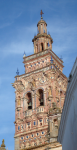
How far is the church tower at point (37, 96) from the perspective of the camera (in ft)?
108

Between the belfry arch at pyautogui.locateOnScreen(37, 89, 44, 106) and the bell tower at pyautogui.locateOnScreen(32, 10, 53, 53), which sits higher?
the bell tower at pyautogui.locateOnScreen(32, 10, 53, 53)

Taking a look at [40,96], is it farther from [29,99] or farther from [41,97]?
[29,99]

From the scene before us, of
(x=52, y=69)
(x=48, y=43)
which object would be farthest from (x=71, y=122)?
(x=48, y=43)

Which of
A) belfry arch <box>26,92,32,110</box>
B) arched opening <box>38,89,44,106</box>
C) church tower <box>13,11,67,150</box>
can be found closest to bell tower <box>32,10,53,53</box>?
church tower <box>13,11,67,150</box>

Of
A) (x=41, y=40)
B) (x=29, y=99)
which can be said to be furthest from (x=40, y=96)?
(x=41, y=40)

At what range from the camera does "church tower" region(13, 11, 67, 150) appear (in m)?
32.9

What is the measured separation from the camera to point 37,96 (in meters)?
35.7

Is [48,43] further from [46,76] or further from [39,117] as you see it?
[39,117]

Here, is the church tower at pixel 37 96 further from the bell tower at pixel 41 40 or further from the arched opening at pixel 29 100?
the bell tower at pixel 41 40

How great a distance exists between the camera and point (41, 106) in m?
33.8

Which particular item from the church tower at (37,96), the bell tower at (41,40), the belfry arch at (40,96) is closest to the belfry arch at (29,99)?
the church tower at (37,96)

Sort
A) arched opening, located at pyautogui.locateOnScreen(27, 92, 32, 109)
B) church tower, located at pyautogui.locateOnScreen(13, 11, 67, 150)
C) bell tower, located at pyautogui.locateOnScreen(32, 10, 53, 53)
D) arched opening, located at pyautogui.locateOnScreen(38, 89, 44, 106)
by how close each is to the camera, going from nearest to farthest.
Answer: church tower, located at pyautogui.locateOnScreen(13, 11, 67, 150) → arched opening, located at pyautogui.locateOnScreen(38, 89, 44, 106) → arched opening, located at pyautogui.locateOnScreen(27, 92, 32, 109) → bell tower, located at pyautogui.locateOnScreen(32, 10, 53, 53)

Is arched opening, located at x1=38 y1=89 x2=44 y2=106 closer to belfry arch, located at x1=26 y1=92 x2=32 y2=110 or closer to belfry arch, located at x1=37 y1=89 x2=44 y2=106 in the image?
belfry arch, located at x1=37 y1=89 x2=44 y2=106

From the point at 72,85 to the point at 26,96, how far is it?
25563 millimetres
